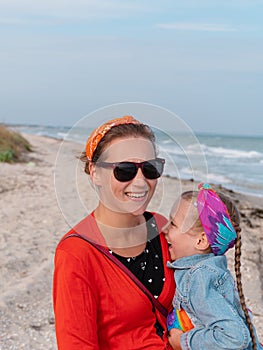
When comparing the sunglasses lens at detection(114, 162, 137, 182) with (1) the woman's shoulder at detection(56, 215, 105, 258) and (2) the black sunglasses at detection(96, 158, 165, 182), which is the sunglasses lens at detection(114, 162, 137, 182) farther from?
(1) the woman's shoulder at detection(56, 215, 105, 258)

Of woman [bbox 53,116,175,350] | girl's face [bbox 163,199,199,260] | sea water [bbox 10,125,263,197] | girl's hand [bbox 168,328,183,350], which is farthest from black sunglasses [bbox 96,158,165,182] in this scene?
girl's hand [bbox 168,328,183,350]

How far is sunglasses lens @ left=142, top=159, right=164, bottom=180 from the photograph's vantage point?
2475 millimetres

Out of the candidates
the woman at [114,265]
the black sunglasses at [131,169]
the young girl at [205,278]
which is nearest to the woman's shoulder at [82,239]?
the woman at [114,265]

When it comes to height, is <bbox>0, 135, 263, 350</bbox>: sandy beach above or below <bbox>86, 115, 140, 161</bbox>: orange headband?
below

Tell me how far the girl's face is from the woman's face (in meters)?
0.20

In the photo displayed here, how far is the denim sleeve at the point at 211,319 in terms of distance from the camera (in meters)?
2.38

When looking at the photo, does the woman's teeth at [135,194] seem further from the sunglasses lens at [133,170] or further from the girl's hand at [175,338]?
the girl's hand at [175,338]

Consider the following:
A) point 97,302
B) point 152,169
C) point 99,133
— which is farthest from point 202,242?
point 99,133

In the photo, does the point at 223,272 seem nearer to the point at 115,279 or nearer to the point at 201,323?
the point at 201,323

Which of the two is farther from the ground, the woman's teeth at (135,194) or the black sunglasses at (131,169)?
the black sunglasses at (131,169)

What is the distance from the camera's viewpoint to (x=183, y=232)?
2.63m

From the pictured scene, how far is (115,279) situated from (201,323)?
16.1 inches

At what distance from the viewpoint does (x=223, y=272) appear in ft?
8.31

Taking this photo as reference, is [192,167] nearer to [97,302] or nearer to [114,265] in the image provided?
[114,265]
